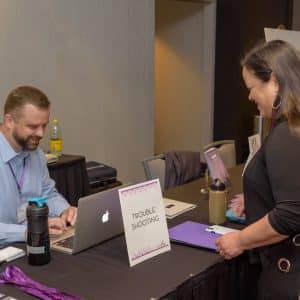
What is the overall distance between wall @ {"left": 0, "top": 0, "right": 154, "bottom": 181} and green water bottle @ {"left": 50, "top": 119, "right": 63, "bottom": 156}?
0.30 ft

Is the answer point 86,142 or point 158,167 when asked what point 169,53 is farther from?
point 158,167

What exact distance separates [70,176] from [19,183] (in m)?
1.54

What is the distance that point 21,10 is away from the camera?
3.75m

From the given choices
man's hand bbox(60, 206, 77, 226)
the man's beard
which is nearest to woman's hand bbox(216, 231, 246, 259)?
man's hand bbox(60, 206, 77, 226)

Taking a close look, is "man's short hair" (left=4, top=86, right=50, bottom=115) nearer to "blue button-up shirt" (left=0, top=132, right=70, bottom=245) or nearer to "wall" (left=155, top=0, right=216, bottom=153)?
"blue button-up shirt" (left=0, top=132, right=70, bottom=245)

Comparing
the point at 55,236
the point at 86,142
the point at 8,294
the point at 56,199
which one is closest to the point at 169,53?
the point at 86,142

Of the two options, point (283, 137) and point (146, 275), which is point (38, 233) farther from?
point (283, 137)

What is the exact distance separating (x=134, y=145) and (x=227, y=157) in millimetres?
1613

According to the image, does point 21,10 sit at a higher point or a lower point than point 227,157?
higher

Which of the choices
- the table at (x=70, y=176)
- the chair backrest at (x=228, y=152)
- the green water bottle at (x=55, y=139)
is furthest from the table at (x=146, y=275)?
the green water bottle at (x=55, y=139)

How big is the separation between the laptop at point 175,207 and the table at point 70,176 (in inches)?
53.7

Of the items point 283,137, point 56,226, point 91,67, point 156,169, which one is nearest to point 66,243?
point 56,226

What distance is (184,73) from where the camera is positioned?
617cm

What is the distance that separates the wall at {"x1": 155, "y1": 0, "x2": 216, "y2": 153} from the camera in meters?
5.93
